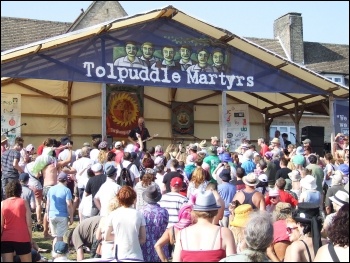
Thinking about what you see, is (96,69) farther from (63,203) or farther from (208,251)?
(208,251)

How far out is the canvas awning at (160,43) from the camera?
15938 mm

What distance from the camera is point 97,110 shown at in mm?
21016

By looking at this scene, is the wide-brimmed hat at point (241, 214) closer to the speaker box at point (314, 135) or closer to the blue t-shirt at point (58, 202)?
the blue t-shirt at point (58, 202)

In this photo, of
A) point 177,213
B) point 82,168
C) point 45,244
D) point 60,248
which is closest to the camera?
point 60,248

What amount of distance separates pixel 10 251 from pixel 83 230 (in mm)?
948

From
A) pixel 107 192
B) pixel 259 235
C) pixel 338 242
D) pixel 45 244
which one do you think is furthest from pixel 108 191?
pixel 338 242

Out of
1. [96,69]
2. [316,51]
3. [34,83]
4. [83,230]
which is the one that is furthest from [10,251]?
[316,51]

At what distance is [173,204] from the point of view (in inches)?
316

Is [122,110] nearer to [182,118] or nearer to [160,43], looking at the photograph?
[182,118]

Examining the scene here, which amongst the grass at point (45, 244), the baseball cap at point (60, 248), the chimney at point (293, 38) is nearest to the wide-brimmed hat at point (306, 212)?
the baseball cap at point (60, 248)

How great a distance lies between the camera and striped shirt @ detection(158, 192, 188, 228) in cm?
796

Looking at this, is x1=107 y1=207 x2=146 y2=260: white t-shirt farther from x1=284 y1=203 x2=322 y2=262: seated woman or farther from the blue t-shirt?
the blue t-shirt

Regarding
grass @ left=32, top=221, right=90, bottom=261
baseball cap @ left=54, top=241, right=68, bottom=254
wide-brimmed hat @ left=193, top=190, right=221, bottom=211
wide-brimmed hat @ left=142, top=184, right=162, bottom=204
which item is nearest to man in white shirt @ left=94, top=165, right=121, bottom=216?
grass @ left=32, top=221, right=90, bottom=261

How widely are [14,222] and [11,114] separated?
1278cm
